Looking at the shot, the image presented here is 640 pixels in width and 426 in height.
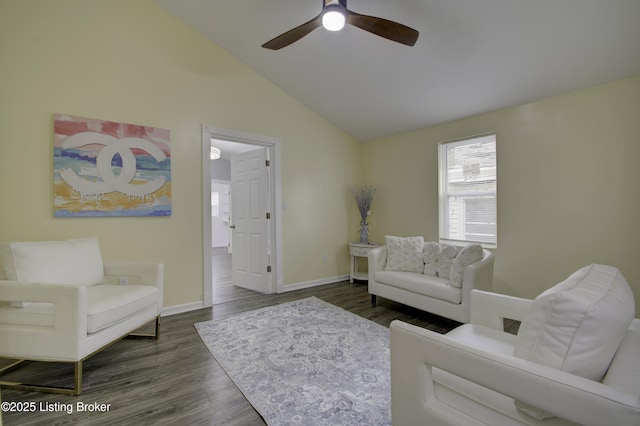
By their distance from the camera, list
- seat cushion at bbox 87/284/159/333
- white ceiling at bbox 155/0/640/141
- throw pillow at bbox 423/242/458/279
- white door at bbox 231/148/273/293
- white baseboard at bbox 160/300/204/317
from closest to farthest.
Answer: seat cushion at bbox 87/284/159/333 < white ceiling at bbox 155/0/640/141 < throw pillow at bbox 423/242/458/279 < white baseboard at bbox 160/300/204/317 < white door at bbox 231/148/273/293

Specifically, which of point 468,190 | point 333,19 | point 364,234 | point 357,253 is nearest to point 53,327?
point 333,19

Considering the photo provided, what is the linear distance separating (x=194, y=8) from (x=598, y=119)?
422 centimetres

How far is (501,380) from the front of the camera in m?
0.98

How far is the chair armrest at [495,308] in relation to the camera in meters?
1.70

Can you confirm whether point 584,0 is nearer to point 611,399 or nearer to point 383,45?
point 383,45

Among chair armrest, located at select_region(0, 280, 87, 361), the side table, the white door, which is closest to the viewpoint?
chair armrest, located at select_region(0, 280, 87, 361)

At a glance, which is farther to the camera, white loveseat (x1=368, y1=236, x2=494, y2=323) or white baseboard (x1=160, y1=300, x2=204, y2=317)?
white baseboard (x1=160, y1=300, x2=204, y2=317)

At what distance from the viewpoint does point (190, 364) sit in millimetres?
2234

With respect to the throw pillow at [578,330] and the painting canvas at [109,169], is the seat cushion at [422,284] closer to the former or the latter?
the throw pillow at [578,330]

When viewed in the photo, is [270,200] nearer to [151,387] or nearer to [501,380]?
[151,387]

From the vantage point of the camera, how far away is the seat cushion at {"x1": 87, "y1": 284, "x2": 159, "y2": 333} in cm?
200

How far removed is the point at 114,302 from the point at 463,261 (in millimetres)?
2930

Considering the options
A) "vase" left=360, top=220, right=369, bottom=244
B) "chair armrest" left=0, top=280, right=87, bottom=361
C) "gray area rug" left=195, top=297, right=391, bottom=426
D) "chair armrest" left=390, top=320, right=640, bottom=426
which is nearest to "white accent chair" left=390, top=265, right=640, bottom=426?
"chair armrest" left=390, top=320, right=640, bottom=426

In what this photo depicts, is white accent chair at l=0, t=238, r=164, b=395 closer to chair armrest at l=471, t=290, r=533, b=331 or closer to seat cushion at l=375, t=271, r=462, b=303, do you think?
seat cushion at l=375, t=271, r=462, b=303
